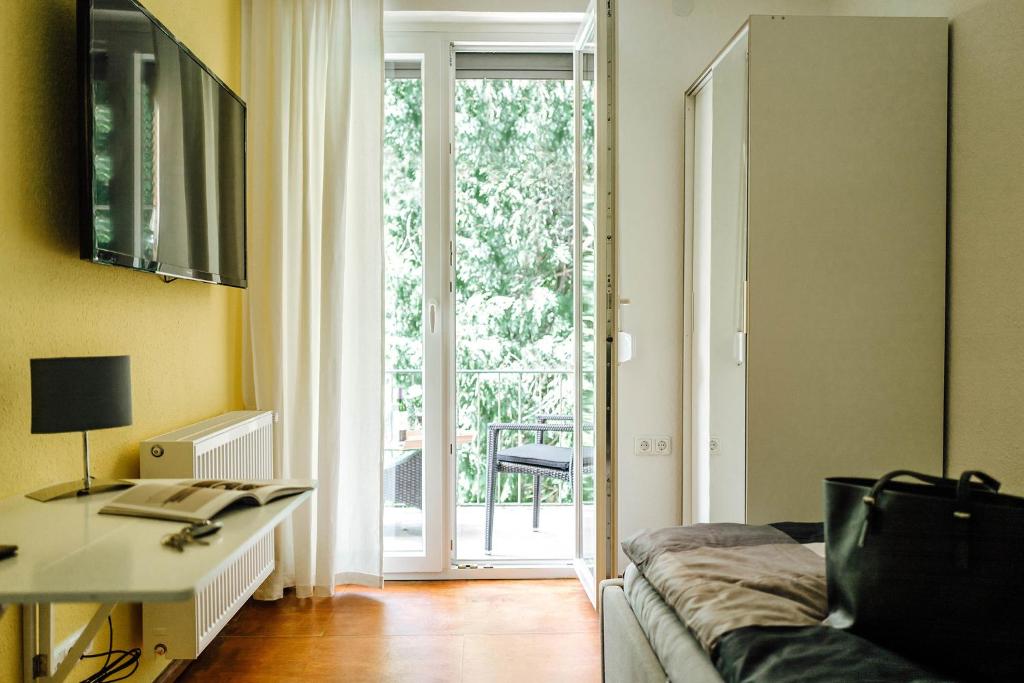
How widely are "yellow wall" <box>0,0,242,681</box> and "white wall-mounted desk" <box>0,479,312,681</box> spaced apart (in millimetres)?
166

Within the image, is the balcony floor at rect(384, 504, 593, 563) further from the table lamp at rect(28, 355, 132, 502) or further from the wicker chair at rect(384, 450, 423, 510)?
the table lamp at rect(28, 355, 132, 502)

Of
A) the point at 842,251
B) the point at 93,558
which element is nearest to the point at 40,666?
the point at 93,558

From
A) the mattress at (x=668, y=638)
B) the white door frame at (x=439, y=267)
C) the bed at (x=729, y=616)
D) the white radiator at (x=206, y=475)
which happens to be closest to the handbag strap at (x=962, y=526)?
the bed at (x=729, y=616)

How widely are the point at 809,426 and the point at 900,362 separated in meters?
0.39

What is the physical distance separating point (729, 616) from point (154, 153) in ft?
6.20

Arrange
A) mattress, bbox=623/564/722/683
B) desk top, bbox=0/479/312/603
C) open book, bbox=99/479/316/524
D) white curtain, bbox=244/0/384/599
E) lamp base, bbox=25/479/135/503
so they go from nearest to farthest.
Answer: desk top, bbox=0/479/312/603 → mattress, bbox=623/564/722/683 → open book, bbox=99/479/316/524 → lamp base, bbox=25/479/135/503 → white curtain, bbox=244/0/384/599

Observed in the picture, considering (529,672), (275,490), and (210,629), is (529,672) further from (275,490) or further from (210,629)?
(275,490)

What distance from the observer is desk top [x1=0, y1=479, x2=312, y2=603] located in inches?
37.6

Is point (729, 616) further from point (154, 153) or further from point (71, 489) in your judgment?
point (154, 153)

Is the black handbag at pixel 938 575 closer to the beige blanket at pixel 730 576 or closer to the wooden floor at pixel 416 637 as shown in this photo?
the beige blanket at pixel 730 576

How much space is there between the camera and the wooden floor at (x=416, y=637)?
221 centimetres

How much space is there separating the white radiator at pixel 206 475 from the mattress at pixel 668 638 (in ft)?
3.55

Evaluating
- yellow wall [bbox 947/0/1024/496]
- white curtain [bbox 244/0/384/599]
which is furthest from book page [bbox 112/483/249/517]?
yellow wall [bbox 947/0/1024/496]

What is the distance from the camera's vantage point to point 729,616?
1.15 meters
